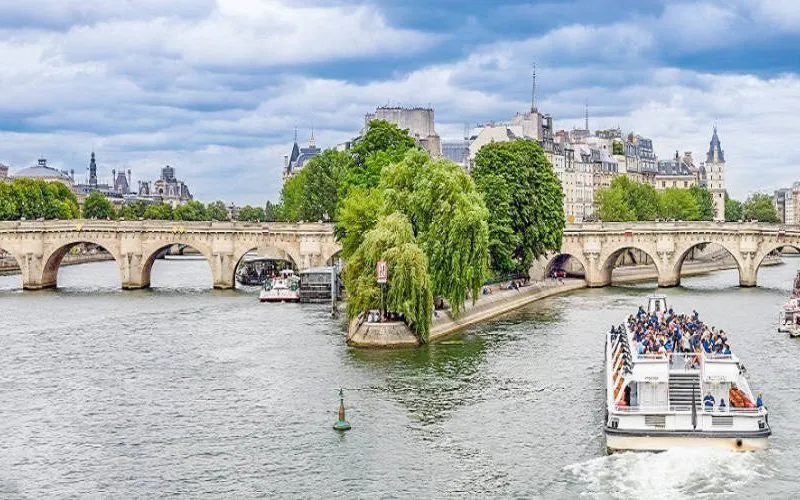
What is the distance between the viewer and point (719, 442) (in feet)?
126

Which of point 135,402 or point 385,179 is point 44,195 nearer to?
point 385,179

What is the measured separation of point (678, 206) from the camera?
16438 cm

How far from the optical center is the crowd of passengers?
43.2 metres

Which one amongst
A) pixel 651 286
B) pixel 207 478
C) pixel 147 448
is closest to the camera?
pixel 207 478

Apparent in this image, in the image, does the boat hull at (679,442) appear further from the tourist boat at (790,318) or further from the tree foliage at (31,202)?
the tree foliage at (31,202)

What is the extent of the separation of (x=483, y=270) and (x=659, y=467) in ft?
112

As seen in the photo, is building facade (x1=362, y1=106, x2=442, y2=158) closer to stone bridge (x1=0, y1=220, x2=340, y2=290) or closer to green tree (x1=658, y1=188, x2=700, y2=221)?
green tree (x1=658, y1=188, x2=700, y2=221)

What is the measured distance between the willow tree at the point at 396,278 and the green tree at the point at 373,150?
1230 inches

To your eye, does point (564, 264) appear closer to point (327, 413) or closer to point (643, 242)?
point (643, 242)

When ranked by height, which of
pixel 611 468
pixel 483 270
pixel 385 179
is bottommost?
pixel 611 468

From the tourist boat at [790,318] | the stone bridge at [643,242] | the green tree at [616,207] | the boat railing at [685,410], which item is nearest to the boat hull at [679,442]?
the boat railing at [685,410]

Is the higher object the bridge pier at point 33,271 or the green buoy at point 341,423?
the bridge pier at point 33,271

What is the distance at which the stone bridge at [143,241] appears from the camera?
105 metres

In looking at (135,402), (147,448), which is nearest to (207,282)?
(135,402)
